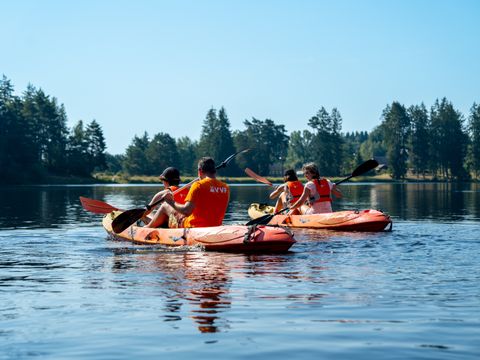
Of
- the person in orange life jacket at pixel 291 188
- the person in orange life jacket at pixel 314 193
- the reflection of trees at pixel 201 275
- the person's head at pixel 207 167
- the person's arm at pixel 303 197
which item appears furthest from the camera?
the person in orange life jacket at pixel 291 188

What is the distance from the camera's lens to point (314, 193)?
20844 millimetres

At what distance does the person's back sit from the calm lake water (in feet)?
2.57

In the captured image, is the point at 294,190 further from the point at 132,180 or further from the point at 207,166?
the point at 132,180

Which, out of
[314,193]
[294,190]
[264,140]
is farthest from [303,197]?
[264,140]

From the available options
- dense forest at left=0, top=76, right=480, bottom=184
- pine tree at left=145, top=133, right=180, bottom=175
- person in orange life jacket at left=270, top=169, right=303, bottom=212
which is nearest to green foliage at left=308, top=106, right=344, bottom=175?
dense forest at left=0, top=76, right=480, bottom=184

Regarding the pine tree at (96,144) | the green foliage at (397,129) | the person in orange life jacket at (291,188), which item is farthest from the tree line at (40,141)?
the person in orange life jacket at (291,188)

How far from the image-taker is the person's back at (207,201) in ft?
48.7

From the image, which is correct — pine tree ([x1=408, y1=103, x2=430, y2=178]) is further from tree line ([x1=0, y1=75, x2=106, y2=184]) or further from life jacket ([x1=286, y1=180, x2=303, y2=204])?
life jacket ([x1=286, y1=180, x2=303, y2=204])

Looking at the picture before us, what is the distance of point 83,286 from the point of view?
34.4 feet

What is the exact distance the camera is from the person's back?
14836 millimetres

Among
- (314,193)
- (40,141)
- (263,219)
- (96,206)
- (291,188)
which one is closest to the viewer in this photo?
(263,219)

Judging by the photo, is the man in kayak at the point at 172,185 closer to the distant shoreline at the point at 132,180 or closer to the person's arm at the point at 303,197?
the person's arm at the point at 303,197

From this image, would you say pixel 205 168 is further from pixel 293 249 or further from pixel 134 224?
pixel 134 224

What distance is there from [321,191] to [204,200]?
6.59 metres
